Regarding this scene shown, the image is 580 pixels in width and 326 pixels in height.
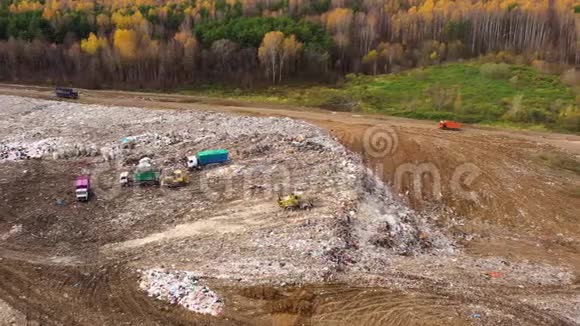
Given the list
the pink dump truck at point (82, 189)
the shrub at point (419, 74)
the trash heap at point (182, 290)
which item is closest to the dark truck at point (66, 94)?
the pink dump truck at point (82, 189)

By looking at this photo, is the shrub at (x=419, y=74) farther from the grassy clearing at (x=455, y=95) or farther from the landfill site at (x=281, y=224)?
the landfill site at (x=281, y=224)

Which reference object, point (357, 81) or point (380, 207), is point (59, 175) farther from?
point (357, 81)

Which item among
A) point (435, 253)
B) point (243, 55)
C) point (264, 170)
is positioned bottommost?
point (435, 253)

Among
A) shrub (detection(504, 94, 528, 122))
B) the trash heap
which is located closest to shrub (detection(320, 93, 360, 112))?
shrub (detection(504, 94, 528, 122))

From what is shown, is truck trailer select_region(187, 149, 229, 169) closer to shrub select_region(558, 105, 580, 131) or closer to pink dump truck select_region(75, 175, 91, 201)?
pink dump truck select_region(75, 175, 91, 201)

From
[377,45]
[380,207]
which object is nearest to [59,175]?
[380,207]

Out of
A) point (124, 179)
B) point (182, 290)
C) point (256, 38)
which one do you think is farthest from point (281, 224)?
point (256, 38)
